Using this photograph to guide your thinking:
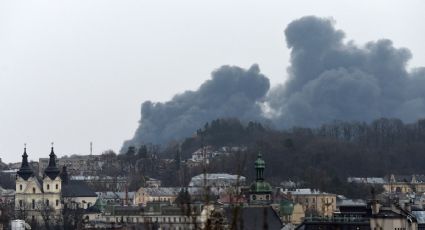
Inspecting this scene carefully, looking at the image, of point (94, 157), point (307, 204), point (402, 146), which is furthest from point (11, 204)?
point (94, 157)

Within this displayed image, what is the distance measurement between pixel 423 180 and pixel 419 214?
3447 inches

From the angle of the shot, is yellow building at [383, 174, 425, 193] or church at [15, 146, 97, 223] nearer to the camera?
church at [15, 146, 97, 223]

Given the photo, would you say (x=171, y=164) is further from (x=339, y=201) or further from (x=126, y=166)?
(x=339, y=201)

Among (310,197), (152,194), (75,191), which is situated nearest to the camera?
(310,197)

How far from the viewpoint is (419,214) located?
61.3m

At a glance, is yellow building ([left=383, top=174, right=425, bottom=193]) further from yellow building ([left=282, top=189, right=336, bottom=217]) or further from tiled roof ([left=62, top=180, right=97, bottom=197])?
tiled roof ([left=62, top=180, right=97, bottom=197])

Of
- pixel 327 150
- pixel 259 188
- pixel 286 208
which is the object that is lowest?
pixel 286 208

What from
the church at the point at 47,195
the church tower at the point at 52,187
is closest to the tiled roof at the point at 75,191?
the church at the point at 47,195

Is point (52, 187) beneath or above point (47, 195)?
above

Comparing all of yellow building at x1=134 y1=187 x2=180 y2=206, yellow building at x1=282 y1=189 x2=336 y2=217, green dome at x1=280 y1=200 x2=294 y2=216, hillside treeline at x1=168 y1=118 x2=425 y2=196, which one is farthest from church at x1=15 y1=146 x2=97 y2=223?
green dome at x1=280 y1=200 x2=294 y2=216

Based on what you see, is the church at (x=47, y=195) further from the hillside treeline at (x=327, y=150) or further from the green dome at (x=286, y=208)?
the green dome at (x=286, y=208)

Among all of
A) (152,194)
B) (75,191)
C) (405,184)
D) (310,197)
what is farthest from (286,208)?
(405,184)

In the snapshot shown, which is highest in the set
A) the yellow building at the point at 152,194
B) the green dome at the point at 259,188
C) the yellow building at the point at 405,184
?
the yellow building at the point at 405,184

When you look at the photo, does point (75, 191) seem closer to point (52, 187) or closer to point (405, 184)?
point (52, 187)
